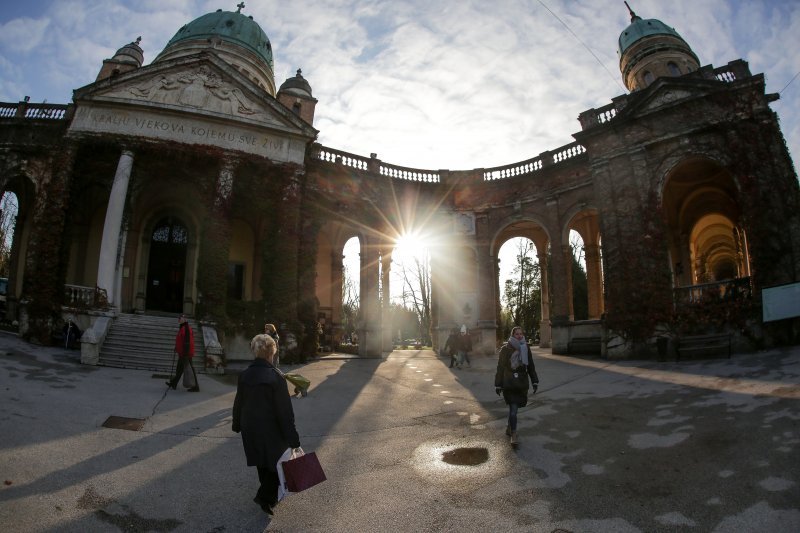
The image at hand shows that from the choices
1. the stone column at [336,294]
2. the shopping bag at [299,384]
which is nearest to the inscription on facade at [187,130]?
the stone column at [336,294]

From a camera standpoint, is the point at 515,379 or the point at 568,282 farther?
the point at 568,282

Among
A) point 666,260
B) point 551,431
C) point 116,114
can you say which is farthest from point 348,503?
point 116,114

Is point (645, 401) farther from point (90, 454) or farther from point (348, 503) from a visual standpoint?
point (90, 454)

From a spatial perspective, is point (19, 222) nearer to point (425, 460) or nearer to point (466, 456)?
point (425, 460)

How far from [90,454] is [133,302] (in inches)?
649

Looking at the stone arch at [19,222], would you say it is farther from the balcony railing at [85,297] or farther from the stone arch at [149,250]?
the balcony railing at [85,297]

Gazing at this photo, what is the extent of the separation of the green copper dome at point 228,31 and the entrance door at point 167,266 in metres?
13.6

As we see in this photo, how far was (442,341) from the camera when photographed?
21766 mm

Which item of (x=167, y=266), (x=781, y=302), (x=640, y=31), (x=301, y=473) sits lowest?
(x=301, y=473)

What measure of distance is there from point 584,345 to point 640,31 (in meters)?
22.3

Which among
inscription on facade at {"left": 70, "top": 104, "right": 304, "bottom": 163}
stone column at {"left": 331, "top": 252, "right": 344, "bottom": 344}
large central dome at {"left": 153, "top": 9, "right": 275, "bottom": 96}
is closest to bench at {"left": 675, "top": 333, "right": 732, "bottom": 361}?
inscription on facade at {"left": 70, "top": 104, "right": 304, "bottom": 163}

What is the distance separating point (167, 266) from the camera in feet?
68.7

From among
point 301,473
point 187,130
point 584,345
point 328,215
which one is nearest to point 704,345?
point 584,345

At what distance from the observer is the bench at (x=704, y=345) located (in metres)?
12.9
